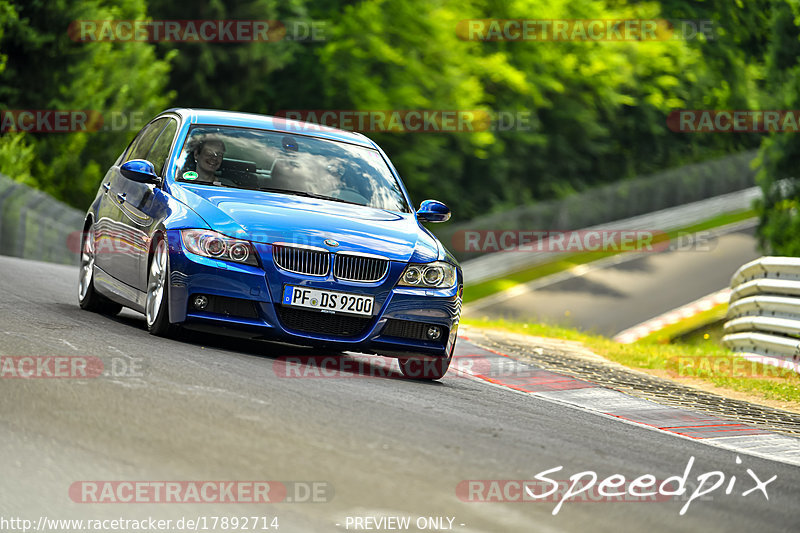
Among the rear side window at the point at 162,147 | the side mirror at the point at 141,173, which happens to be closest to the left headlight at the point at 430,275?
the side mirror at the point at 141,173

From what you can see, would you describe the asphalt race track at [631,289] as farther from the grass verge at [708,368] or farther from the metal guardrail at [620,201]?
the grass verge at [708,368]

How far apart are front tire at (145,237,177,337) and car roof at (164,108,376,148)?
1.53 metres

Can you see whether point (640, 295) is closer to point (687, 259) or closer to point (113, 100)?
point (687, 259)

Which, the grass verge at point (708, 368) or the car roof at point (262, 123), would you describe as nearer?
the car roof at point (262, 123)

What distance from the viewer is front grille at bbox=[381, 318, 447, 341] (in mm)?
8688

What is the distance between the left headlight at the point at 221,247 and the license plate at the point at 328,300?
335mm

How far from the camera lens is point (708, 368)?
1323cm

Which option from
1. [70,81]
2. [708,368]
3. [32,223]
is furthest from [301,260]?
[70,81]

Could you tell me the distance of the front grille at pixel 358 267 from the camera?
8500 mm

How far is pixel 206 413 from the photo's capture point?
20.6 feet

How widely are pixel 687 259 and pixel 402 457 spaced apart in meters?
36.2

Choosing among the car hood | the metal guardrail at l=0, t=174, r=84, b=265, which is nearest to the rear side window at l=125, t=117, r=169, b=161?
the car hood

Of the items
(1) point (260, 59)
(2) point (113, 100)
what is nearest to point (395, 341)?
(2) point (113, 100)

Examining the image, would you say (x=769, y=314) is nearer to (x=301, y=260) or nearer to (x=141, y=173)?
(x=301, y=260)
